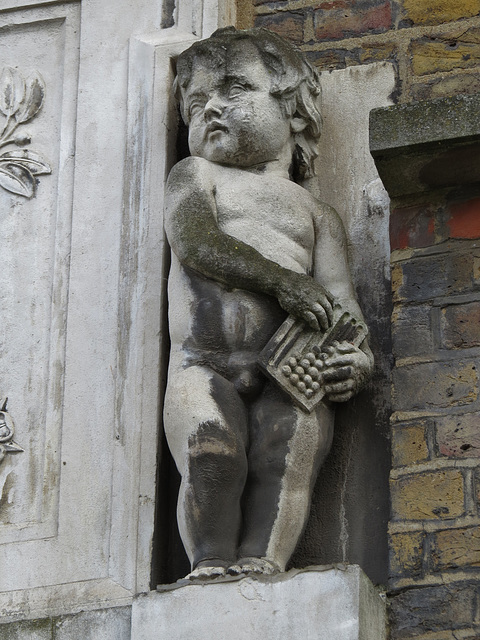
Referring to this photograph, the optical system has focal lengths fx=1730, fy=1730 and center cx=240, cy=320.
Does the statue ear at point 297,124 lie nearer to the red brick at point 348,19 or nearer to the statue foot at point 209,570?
the red brick at point 348,19

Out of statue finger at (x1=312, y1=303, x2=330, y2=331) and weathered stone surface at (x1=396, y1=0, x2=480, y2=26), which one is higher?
weathered stone surface at (x1=396, y1=0, x2=480, y2=26)

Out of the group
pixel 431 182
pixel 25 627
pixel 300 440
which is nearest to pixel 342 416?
pixel 300 440

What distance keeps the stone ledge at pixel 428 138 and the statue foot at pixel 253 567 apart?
1136mm

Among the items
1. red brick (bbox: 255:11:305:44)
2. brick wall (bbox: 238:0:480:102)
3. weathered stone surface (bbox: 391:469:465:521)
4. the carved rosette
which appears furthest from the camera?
red brick (bbox: 255:11:305:44)

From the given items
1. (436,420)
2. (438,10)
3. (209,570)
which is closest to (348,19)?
(438,10)

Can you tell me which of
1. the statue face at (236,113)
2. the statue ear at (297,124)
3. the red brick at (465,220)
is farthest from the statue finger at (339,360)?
the statue ear at (297,124)

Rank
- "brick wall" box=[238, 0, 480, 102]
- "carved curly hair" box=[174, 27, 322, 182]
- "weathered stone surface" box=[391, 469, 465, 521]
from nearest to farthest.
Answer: "weathered stone surface" box=[391, 469, 465, 521] < "carved curly hair" box=[174, 27, 322, 182] < "brick wall" box=[238, 0, 480, 102]

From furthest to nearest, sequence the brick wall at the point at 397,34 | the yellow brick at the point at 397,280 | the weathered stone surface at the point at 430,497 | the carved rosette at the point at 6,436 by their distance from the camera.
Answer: the brick wall at the point at 397,34, the carved rosette at the point at 6,436, the yellow brick at the point at 397,280, the weathered stone surface at the point at 430,497

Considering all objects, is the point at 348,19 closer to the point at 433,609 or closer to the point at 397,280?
the point at 397,280

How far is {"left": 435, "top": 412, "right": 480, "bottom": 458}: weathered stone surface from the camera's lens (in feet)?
14.5

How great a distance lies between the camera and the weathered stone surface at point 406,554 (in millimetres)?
4332

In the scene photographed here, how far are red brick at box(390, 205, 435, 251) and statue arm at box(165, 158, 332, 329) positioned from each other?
0.99ft

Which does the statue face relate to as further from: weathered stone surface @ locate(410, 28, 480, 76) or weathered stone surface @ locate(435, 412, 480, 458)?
weathered stone surface @ locate(435, 412, 480, 458)

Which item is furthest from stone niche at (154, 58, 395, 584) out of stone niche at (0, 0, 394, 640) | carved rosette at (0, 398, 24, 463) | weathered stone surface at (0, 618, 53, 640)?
carved rosette at (0, 398, 24, 463)
